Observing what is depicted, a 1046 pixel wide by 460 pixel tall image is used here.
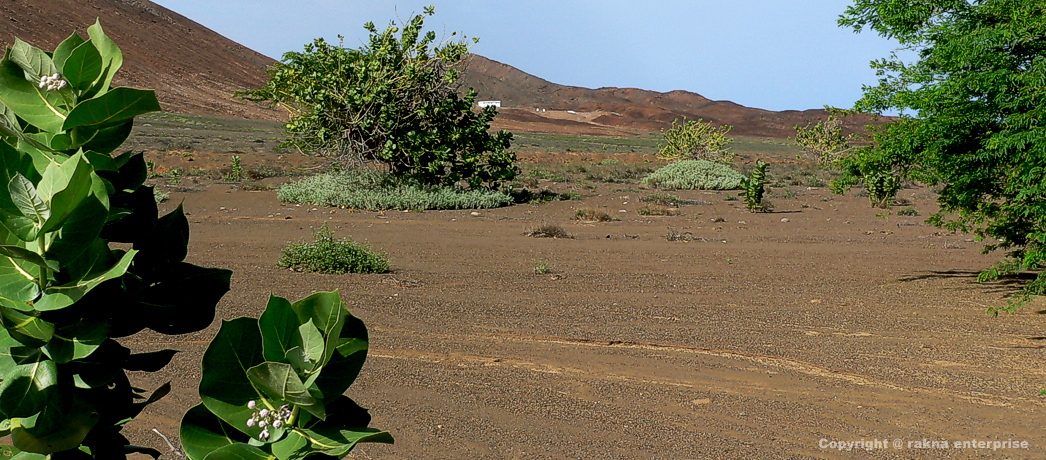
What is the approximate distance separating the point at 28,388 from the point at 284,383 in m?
0.36

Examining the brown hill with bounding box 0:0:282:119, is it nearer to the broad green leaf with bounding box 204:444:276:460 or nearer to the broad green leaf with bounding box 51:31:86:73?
the broad green leaf with bounding box 51:31:86:73

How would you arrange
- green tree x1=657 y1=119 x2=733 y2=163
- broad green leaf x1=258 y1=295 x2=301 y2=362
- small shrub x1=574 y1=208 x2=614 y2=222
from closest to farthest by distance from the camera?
broad green leaf x1=258 y1=295 x2=301 y2=362
small shrub x1=574 y1=208 x2=614 y2=222
green tree x1=657 y1=119 x2=733 y2=163

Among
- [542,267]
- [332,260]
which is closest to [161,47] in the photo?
[332,260]

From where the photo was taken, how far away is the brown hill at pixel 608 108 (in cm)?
12506

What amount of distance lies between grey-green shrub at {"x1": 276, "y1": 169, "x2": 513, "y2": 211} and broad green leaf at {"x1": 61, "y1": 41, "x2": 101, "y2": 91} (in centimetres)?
1753

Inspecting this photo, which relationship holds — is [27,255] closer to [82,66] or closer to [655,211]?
[82,66]

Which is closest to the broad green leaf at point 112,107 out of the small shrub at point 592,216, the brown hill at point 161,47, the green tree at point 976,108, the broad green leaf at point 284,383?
the broad green leaf at point 284,383

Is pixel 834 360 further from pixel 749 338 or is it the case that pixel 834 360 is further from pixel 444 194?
pixel 444 194

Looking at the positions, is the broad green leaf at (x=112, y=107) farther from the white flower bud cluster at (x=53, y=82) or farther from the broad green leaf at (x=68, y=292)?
the broad green leaf at (x=68, y=292)

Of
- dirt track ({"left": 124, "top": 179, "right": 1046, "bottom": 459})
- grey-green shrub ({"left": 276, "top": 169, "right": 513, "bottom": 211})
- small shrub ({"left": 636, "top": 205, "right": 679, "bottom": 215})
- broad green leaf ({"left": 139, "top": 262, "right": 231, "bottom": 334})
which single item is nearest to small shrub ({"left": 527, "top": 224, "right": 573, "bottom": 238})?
dirt track ({"left": 124, "top": 179, "right": 1046, "bottom": 459})

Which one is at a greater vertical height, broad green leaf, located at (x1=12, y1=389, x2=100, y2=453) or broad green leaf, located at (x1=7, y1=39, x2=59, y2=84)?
broad green leaf, located at (x1=7, y1=39, x2=59, y2=84)

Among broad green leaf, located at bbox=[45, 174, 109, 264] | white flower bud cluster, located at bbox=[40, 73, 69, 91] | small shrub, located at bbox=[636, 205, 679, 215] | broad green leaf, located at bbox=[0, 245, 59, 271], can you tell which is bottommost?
small shrub, located at bbox=[636, 205, 679, 215]

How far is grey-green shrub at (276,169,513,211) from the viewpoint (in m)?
18.8

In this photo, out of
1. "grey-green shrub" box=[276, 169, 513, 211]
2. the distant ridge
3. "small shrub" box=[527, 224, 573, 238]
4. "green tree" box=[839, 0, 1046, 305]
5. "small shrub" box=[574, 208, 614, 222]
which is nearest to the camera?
"green tree" box=[839, 0, 1046, 305]
